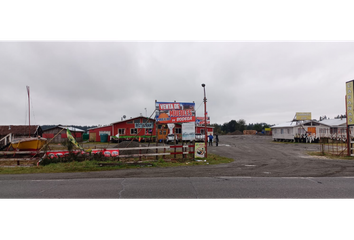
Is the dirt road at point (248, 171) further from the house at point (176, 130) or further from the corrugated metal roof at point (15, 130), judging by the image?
the corrugated metal roof at point (15, 130)

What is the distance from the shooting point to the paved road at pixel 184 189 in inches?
241

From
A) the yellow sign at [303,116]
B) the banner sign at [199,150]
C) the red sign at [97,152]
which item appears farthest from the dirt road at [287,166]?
the yellow sign at [303,116]

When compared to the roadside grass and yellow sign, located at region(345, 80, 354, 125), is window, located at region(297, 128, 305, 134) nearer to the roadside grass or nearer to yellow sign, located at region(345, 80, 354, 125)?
yellow sign, located at region(345, 80, 354, 125)

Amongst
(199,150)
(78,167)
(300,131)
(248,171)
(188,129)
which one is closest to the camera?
(248,171)

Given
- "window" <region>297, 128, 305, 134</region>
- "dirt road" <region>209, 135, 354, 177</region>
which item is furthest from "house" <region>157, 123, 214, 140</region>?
"dirt road" <region>209, 135, 354, 177</region>

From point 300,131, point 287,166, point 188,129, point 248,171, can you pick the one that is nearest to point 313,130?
point 300,131

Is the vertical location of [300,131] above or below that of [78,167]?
above

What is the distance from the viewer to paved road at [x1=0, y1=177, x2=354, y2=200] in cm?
612

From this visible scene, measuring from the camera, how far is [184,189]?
681cm

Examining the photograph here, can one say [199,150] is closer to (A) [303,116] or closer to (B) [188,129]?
(B) [188,129]

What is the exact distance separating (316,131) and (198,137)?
70.7ft

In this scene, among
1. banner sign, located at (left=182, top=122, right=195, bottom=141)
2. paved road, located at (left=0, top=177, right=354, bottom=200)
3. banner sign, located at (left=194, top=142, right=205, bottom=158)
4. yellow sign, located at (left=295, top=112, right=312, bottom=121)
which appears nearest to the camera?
paved road, located at (left=0, top=177, right=354, bottom=200)

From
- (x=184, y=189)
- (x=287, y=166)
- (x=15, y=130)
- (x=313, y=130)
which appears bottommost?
(x=287, y=166)

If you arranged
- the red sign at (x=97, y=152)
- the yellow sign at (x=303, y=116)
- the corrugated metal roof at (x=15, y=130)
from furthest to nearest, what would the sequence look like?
1. the yellow sign at (x=303, y=116)
2. the corrugated metal roof at (x=15, y=130)
3. the red sign at (x=97, y=152)
